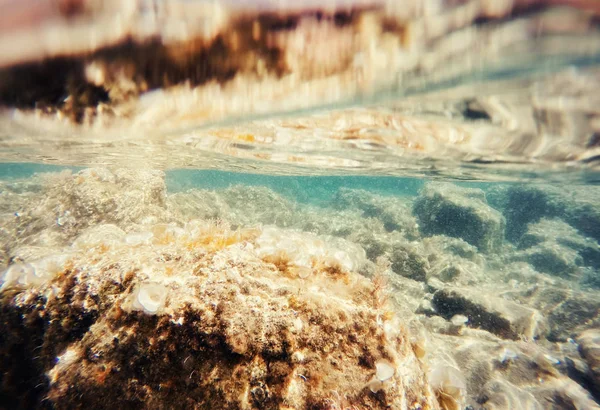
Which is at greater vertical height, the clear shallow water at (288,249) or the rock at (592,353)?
the clear shallow water at (288,249)

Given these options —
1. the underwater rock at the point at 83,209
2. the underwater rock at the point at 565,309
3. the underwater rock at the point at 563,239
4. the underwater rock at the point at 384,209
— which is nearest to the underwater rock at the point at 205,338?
the underwater rock at the point at 83,209

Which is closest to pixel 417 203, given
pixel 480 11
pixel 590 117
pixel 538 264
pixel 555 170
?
pixel 538 264

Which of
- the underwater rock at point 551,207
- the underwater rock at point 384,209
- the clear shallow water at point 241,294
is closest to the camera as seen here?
the clear shallow water at point 241,294

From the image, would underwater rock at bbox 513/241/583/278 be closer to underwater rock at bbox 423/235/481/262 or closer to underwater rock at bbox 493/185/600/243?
underwater rock at bbox 493/185/600/243

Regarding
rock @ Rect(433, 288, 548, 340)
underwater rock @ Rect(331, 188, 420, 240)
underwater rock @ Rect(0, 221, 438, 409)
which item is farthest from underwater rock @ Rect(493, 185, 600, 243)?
underwater rock @ Rect(0, 221, 438, 409)

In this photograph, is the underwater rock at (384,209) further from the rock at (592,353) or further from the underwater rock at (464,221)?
the rock at (592,353)

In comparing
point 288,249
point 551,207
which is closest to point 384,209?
point 551,207

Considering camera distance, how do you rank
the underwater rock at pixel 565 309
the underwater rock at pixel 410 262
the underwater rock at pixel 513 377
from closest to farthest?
the underwater rock at pixel 513 377 < the underwater rock at pixel 565 309 < the underwater rock at pixel 410 262
